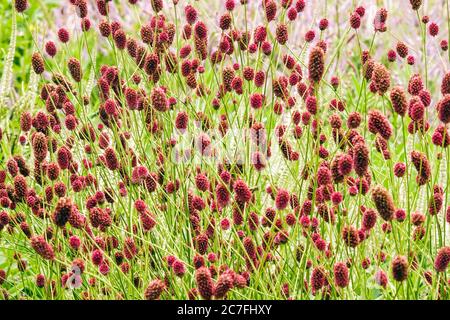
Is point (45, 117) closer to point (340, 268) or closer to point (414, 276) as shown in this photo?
point (340, 268)

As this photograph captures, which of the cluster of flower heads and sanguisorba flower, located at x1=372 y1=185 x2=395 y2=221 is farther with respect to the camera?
the cluster of flower heads

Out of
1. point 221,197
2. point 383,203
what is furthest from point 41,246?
point 383,203

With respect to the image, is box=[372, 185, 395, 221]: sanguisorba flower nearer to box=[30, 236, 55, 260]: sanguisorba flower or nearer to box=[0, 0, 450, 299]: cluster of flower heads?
box=[0, 0, 450, 299]: cluster of flower heads

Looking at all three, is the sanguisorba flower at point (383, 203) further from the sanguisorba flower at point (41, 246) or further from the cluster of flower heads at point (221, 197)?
the sanguisorba flower at point (41, 246)

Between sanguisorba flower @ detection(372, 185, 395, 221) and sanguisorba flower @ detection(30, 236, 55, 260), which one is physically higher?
sanguisorba flower @ detection(372, 185, 395, 221)

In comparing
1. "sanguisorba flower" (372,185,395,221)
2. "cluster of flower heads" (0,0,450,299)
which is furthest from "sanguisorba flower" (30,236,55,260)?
"sanguisorba flower" (372,185,395,221)

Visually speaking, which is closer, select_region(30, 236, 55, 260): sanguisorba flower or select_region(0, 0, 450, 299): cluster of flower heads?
select_region(30, 236, 55, 260): sanguisorba flower

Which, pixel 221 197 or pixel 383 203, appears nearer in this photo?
pixel 383 203

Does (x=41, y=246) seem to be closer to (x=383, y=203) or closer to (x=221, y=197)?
(x=221, y=197)

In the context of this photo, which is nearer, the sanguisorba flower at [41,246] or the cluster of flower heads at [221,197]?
the sanguisorba flower at [41,246]

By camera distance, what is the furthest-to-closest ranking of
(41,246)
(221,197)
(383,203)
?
(221,197)
(41,246)
(383,203)

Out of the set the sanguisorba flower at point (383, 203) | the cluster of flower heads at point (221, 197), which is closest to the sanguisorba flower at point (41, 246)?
the cluster of flower heads at point (221, 197)
